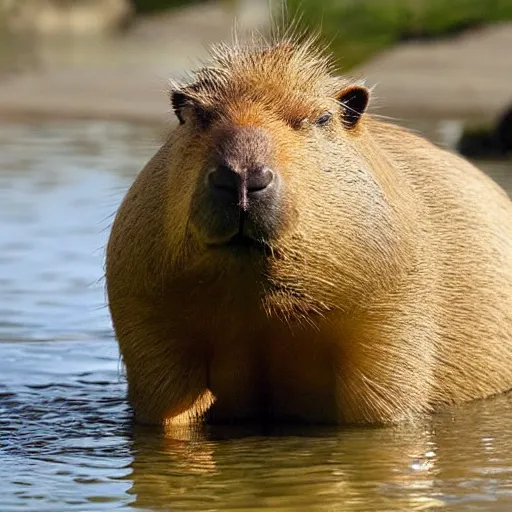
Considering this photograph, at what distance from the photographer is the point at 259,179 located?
6.26 meters

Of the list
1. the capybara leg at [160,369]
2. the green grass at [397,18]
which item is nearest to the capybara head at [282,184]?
the capybara leg at [160,369]

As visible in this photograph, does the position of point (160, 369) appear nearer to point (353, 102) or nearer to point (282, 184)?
point (282, 184)

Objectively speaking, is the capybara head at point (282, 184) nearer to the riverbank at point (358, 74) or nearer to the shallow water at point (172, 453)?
the shallow water at point (172, 453)

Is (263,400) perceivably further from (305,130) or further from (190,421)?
(305,130)

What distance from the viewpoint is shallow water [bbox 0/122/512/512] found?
20.2ft

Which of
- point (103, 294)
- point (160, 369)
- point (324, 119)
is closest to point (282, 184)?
point (324, 119)

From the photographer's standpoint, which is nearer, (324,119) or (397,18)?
(324,119)

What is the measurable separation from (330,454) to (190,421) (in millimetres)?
724

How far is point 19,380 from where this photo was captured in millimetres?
8453

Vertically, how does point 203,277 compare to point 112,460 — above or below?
above

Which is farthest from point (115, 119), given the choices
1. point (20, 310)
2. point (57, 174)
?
point (20, 310)

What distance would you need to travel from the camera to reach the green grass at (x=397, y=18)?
2464 centimetres

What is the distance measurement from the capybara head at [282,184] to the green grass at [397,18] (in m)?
17.0

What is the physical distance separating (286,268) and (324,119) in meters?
0.82
